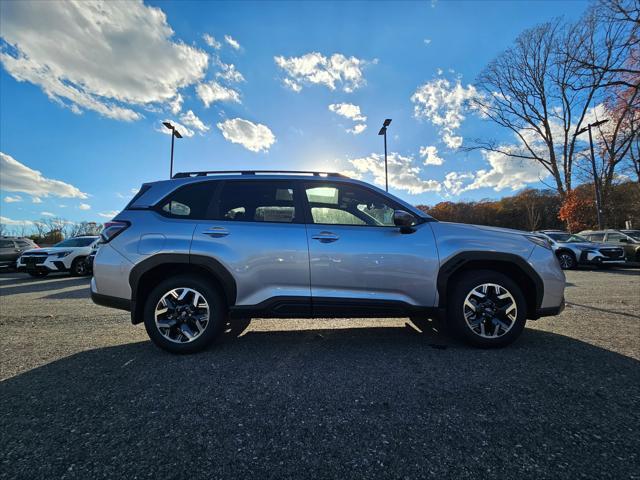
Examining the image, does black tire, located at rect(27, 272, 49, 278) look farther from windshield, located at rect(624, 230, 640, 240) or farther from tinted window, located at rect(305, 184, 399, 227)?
windshield, located at rect(624, 230, 640, 240)

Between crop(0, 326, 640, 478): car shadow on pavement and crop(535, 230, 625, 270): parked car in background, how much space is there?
12310 mm

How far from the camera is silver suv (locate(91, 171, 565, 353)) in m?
3.08

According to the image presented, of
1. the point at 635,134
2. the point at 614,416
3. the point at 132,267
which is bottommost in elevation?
the point at 614,416

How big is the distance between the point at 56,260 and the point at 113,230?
12.0m

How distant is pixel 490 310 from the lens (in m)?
3.17

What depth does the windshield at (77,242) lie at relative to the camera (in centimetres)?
1298

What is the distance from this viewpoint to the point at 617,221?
30.4 m

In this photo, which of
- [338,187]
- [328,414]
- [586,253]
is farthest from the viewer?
[586,253]

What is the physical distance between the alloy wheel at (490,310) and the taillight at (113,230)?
3635 millimetres

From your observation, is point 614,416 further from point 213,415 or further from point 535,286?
point 213,415

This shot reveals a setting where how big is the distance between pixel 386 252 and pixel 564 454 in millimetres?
1905

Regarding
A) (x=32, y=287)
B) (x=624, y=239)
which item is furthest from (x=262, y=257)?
(x=624, y=239)

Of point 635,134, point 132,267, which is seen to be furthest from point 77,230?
point 635,134

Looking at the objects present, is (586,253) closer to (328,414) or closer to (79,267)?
(328,414)
